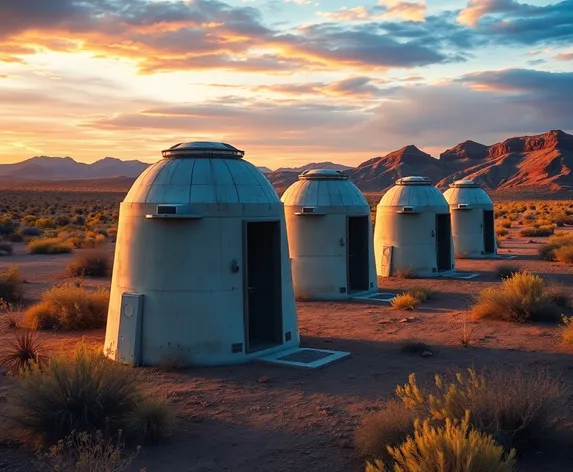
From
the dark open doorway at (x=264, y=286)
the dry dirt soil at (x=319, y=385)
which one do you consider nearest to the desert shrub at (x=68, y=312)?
the dry dirt soil at (x=319, y=385)

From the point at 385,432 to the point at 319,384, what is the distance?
2.94 meters

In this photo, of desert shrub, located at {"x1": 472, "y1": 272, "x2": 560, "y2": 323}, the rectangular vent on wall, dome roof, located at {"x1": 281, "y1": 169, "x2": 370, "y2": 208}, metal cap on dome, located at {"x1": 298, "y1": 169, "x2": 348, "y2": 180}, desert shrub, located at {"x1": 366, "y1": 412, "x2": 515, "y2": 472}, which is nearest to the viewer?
desert shrub, located at {"x1": 366, "y1": 412, "x2": 515, "y2": 472}

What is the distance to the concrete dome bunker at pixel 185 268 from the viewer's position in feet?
32.3

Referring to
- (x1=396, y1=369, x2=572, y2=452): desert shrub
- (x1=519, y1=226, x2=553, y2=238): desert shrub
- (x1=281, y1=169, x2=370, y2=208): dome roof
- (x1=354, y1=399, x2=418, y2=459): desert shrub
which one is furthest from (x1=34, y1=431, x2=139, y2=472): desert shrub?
(x1=519, y1=226, x2=553, y2=238): desert shrub

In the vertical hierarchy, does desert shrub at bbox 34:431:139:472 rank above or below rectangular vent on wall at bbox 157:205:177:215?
below

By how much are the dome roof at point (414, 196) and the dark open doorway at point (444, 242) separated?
→ 1.75 feet

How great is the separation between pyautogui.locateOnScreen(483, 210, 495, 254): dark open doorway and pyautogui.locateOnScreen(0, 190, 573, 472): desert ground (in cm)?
1043

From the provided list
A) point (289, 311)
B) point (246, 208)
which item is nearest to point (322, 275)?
point (289, 311)

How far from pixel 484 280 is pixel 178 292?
12.4 m

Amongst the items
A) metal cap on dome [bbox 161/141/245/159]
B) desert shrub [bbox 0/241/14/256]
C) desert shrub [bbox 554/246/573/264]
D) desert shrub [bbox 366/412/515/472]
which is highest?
metal cap on dome [bbox 161/141/245/159]

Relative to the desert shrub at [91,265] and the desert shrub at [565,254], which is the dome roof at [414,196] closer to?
the desert shrub at [565,254]

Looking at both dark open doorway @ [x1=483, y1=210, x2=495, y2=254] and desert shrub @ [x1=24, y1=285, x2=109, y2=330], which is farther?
dark open doorway @ [x1=483, y1=210, x2=495, y2=254]

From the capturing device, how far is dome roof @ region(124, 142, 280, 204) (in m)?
10.1

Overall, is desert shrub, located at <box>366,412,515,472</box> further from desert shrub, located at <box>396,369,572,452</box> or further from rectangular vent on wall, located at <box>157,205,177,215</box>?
rectangular vent on wall, located at <box>157,205,177,215</box>
